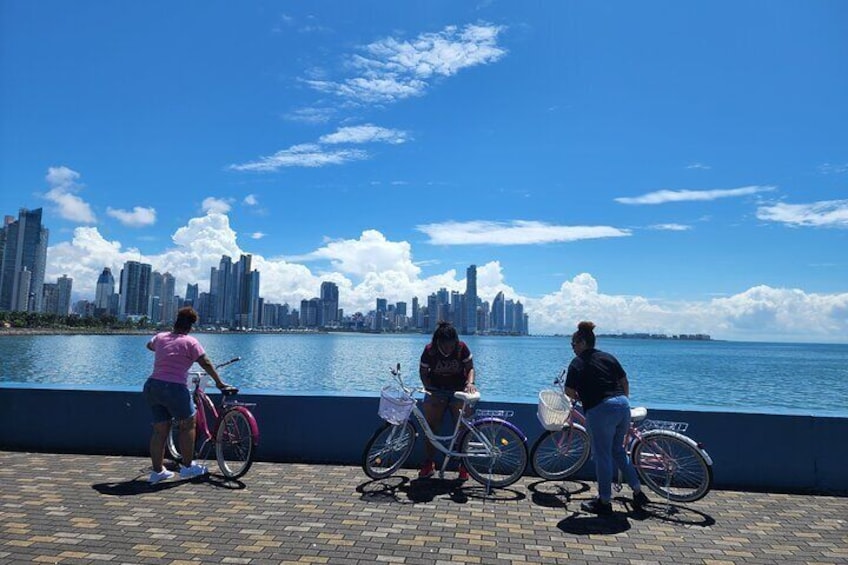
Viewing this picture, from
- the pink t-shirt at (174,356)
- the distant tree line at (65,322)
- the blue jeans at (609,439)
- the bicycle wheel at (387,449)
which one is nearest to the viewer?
the blue jeans at (609,439)

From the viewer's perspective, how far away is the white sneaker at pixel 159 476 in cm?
608

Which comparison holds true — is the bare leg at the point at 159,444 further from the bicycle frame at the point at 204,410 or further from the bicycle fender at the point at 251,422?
the bicycle fender at the point at 251,422

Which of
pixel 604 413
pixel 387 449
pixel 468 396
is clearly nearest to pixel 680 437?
pixel 604 413

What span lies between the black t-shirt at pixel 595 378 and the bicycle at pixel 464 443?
39.4 inches

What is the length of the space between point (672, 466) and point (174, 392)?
5.14 m

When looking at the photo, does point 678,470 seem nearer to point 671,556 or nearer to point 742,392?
point 671,556

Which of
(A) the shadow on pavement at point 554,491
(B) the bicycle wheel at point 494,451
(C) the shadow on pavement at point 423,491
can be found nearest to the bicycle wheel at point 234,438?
(C) the shadow on pavement at point 423,491

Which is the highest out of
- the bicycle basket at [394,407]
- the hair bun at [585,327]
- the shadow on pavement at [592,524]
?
the hair bun at [585,327]

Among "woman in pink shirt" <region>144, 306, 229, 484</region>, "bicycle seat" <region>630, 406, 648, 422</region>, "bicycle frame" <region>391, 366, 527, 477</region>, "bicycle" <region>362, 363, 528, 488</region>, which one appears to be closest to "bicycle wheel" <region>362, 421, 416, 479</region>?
"bicycle" <region>362, 363, 528, 488</region>

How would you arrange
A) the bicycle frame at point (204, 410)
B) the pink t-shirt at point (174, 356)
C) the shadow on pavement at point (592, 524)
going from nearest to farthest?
1. the shadow on pavement at point (592, 524)
2. the pink t-shirt at point (174, 356)
3. the bicycle frame at point (204, 410)

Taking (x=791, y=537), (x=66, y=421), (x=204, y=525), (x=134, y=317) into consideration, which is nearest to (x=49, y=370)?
(x=66, y=421)

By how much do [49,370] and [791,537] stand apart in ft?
165

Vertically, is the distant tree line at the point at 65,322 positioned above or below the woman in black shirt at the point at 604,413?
above

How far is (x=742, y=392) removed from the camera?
40.7 metres
